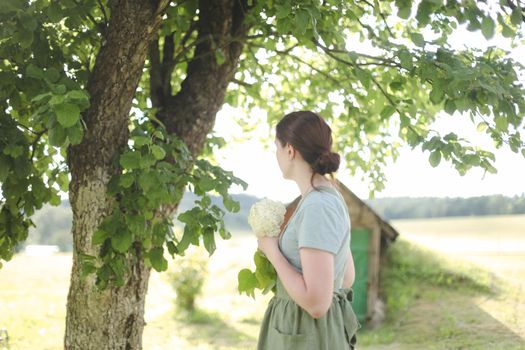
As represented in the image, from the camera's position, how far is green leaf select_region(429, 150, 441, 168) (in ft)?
12.2

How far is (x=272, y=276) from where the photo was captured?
9.50ft

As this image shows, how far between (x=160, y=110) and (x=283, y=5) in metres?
1.64

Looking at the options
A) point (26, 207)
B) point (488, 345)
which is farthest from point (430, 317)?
point (26, 207)

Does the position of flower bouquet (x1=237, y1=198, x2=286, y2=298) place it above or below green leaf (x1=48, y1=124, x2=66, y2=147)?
below

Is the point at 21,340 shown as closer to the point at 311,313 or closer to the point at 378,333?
the point at 378,333

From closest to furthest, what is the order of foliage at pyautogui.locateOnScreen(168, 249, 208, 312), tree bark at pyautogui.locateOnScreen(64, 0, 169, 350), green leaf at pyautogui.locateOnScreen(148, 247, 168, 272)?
green leaf at pyautogui.locateOnScreen(148, 247, 168, 272) < tree bark at pyautogui.locateOnScreen(64, 0, 169, 350) < foliage at pyautogui.locateOnScreen(168, 249, 208, 312)

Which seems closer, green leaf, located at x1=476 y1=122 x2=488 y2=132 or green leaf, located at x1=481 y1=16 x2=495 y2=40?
green leaf, located at x1=481 y1=16 x2=495 y2=40

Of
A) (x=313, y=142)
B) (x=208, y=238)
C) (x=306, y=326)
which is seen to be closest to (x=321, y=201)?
Result: (x=313, y=142)

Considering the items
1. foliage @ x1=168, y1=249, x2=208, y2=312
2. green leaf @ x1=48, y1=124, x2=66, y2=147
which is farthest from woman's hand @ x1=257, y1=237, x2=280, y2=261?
foliage @ x1=168, y1=249, x2=208, y2=312

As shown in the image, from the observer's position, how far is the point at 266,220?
101 inches

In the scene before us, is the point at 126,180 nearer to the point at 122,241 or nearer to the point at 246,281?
the point at 122,241

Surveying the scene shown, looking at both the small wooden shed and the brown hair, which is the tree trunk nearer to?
the brown hair

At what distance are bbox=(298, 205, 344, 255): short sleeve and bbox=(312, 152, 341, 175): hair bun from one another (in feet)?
0.56

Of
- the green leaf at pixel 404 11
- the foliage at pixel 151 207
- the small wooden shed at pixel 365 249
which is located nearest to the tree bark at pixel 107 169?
the foliage at pixel 151 207
